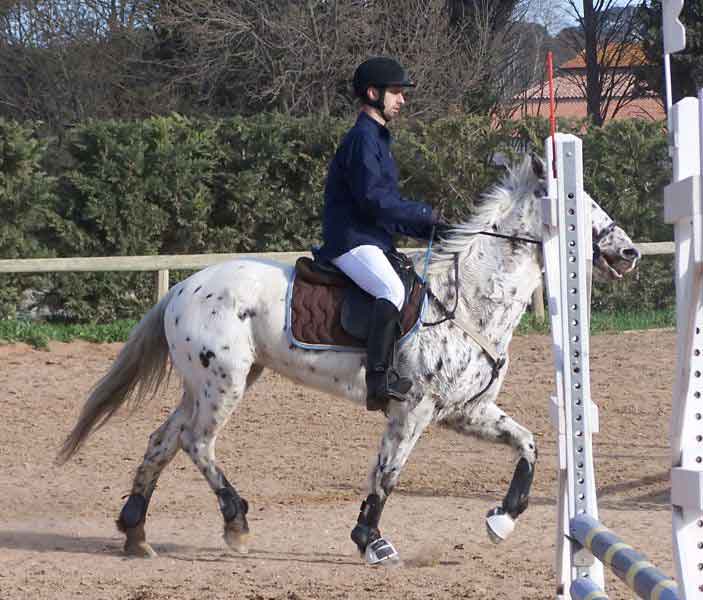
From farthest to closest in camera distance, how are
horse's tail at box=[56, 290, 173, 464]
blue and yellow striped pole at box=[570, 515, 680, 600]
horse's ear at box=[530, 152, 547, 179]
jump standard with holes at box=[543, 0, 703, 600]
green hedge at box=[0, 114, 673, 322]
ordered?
green hedge at box=[0, 114, 673, 322] → horse's tail at box=[56, 290, 173, 464] → horse's ear at box=[530, 152, 547, 179] → blue and yellow striped pole at box=[570, 515, 680, 600] → jump standard with holes at box=[543, 0, 703, 600]

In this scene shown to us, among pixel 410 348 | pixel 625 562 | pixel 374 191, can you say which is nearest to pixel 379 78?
pixel 374 191

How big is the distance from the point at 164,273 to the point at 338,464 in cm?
434

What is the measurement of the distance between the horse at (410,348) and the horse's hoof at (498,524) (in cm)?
10

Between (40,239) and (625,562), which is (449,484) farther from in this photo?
(40,239)

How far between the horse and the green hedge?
6.67 m

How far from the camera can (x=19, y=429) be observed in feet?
29.2

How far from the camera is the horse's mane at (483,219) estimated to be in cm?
606

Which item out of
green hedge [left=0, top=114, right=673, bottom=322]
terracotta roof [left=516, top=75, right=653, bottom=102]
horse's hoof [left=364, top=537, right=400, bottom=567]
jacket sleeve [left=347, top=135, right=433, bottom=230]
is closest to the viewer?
horse's hoof [left=364, top=537, right=400, bottom=567]

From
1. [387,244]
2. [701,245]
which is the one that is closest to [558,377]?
[387,244]

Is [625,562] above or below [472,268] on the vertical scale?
below

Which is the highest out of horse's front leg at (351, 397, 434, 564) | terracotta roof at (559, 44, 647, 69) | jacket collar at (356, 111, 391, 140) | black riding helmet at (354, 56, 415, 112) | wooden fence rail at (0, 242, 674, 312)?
terracotta roof at (559, 44, 647, 69)

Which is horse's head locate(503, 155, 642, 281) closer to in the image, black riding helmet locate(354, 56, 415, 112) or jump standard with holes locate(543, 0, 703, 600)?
black riding helmet locate(354, 56, 415, 112)

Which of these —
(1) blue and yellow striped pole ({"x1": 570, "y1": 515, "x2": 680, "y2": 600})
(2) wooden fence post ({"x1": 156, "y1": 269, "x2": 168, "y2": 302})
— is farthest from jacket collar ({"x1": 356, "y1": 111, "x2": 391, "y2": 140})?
(2) wooden fence post ({"x1": 156, "y1": 269, "x2": 168, "y2": 302})

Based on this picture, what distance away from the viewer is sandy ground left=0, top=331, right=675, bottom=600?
212 inches
